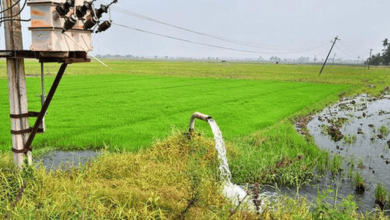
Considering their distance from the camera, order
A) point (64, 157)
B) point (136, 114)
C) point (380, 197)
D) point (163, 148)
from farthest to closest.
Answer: point (136, 114), point (64, 157), point (163, 148), point (380, 197)

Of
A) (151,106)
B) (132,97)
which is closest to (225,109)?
(151,106)

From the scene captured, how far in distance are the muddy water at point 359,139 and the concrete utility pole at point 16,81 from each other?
5718mm

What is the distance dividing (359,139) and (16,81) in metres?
11.0

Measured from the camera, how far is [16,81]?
5.80 m

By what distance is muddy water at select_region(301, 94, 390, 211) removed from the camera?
7570 millimetres

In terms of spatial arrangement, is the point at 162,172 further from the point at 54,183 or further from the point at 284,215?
the point at 284,215

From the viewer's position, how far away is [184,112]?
1504cm

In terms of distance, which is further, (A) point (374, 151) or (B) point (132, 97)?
(B) point (132, 97)

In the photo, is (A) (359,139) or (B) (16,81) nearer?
(B) (16,81)

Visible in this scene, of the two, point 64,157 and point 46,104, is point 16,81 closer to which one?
point 46,104

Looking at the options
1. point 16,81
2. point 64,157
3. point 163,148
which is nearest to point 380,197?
point 163,148

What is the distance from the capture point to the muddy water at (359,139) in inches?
298

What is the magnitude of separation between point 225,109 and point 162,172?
9.63m

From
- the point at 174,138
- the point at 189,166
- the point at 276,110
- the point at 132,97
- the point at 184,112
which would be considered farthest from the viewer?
the point at 132,97
